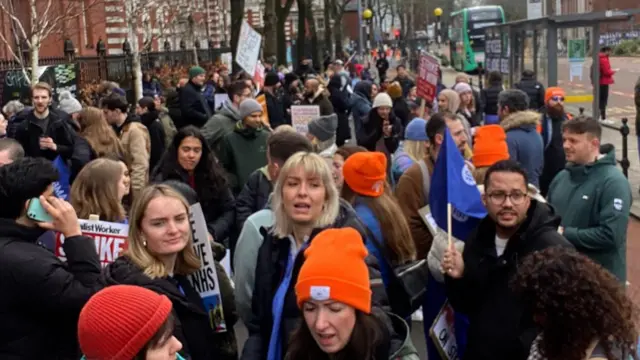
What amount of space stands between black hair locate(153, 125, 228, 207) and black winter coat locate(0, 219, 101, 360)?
9.42 feet

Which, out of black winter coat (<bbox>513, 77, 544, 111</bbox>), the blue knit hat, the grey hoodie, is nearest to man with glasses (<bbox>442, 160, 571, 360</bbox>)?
the blue knit hat

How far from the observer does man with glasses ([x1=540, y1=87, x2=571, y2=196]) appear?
29.8 feet

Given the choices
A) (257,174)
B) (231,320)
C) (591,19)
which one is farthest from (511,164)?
(591,19)

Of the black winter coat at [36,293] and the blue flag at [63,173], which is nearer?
the black winter coat at [36,293]

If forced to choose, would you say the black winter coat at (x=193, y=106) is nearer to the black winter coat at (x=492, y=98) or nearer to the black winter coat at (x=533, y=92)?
the black winter coat at (x=492, y=98)

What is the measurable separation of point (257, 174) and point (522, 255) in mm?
3043

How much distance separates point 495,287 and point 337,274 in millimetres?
1179

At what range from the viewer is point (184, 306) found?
148 inches

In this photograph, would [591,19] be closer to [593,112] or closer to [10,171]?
[593,112]

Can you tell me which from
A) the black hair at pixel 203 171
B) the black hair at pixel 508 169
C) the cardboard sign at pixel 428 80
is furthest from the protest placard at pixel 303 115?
the black hair at pixel 508 169

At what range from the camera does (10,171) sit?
148 inches

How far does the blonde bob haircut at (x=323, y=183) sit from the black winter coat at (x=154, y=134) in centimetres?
638

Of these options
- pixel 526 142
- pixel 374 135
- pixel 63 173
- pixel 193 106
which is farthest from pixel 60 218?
pixel 193 106

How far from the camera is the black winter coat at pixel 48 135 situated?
27.3 ft
